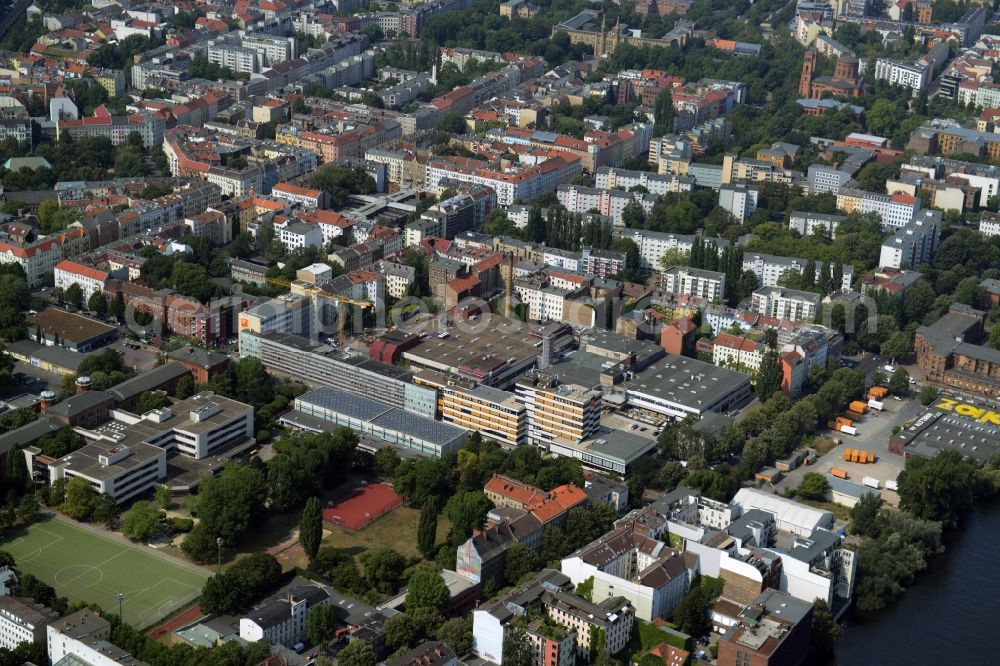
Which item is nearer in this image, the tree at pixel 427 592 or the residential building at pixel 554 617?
the residential building at pixel 554 617

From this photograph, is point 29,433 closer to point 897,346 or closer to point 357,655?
point 357,655

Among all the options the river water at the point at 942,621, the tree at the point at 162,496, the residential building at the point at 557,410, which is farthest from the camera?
the residential building at the point at 557,410

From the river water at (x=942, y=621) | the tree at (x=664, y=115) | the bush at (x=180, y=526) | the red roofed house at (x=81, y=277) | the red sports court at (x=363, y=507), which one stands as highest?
the tree at (x=664, y=115)

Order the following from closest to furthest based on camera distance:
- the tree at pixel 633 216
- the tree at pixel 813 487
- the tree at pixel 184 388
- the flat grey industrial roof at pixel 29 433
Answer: the flat grey industrial roof at pixel 29 433 < the tree at pixel 813 487 < the tree at pixel 184 388 < the tree at pixel 633 216

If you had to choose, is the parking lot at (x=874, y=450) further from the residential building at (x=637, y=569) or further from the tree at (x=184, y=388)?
the tree at (x=184, y=388)

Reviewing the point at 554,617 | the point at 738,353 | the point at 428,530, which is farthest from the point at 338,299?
the point at 554,617

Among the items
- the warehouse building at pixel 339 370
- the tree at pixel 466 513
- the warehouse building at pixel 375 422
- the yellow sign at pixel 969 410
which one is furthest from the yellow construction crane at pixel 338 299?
the yellow sign at pixel 969 410

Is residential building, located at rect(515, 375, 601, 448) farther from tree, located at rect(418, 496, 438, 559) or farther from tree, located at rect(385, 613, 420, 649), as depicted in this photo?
tree, located at rect(385, 613, 420, 649)

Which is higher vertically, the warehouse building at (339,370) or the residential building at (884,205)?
the residential building at (884,205)
